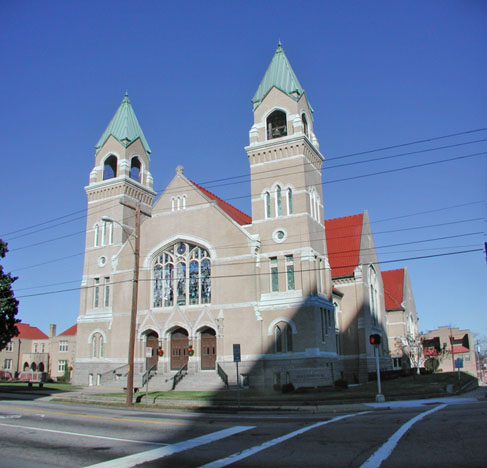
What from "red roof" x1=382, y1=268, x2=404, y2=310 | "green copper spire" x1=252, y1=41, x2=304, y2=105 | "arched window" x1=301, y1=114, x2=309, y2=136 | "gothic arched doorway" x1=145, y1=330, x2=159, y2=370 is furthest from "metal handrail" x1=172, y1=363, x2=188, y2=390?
"red roof" x1=382, y1=268, x2=404, y2=310

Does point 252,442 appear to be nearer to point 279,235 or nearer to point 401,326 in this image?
point 279,235

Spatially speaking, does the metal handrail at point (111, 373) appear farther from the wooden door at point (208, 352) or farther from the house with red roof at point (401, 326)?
the house with red roof at point (401, 326)

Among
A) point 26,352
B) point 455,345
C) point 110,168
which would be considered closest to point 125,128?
point 110,168

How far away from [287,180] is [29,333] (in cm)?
6951

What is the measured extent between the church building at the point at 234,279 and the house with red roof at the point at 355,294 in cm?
34

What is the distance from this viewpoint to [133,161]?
45719 mm

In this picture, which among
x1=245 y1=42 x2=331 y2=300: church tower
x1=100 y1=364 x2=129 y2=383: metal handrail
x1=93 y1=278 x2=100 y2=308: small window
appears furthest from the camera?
x1=93 y1=278 x2=100 y2=308: small window

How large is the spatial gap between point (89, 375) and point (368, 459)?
1350 inches

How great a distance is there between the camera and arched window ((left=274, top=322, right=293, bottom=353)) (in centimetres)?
3319

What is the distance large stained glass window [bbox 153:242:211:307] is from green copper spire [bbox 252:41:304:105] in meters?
12.5

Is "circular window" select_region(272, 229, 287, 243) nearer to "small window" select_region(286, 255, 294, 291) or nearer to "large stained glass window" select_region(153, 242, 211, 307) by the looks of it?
"small window" select_region(286, 255, 294, 291)

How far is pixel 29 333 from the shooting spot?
8838cm

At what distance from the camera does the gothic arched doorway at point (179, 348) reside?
120ft

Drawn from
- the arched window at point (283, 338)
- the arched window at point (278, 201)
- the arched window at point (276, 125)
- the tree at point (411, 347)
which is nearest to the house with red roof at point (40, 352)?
the tree at point (411, 347)
